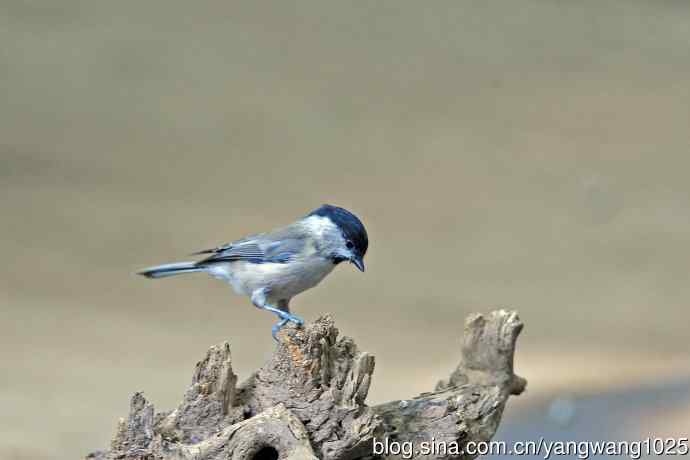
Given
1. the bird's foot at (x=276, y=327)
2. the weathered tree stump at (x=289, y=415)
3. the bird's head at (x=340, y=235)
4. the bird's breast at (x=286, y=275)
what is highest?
the bird's head at (x=340, y=235)

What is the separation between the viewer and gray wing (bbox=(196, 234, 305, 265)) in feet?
9.82

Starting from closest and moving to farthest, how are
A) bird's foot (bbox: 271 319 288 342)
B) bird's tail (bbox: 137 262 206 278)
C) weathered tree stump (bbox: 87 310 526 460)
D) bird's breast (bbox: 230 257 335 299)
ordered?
weathered tree stump (bbox: 87 310 526 460)
bird's foot (bbox: 271 319 288 342)
bird's breast (bbox: 230 257 335 299)
bird's tail (bbox: 137 262 206 278)

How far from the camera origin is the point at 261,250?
10.1ft

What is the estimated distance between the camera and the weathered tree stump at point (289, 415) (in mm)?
2641

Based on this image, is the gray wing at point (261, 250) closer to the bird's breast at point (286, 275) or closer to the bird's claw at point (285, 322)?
the bird's breast at point (286, 275)

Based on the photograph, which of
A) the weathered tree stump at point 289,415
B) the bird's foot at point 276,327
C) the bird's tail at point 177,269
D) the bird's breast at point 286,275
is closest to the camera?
the weathered tree stump at point 289,415

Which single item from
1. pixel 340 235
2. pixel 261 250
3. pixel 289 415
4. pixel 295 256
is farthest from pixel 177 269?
pixel 289 415

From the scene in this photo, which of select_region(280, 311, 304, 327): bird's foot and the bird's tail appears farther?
the bird's tail

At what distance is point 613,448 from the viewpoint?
11.7 ft

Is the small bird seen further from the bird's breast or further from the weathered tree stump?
the weathered tree stump

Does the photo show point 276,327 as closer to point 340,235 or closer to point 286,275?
point 286,275

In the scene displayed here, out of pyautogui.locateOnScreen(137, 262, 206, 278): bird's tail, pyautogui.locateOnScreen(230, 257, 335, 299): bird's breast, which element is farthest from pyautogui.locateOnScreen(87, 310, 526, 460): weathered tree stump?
pyautogui.locateOnScreen(137, 262, 206, 278): bird's tail

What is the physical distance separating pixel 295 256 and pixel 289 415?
0.49m

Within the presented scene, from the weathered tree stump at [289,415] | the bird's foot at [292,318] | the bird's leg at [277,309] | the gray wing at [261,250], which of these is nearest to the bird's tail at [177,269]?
the gray wing at [261,250]
